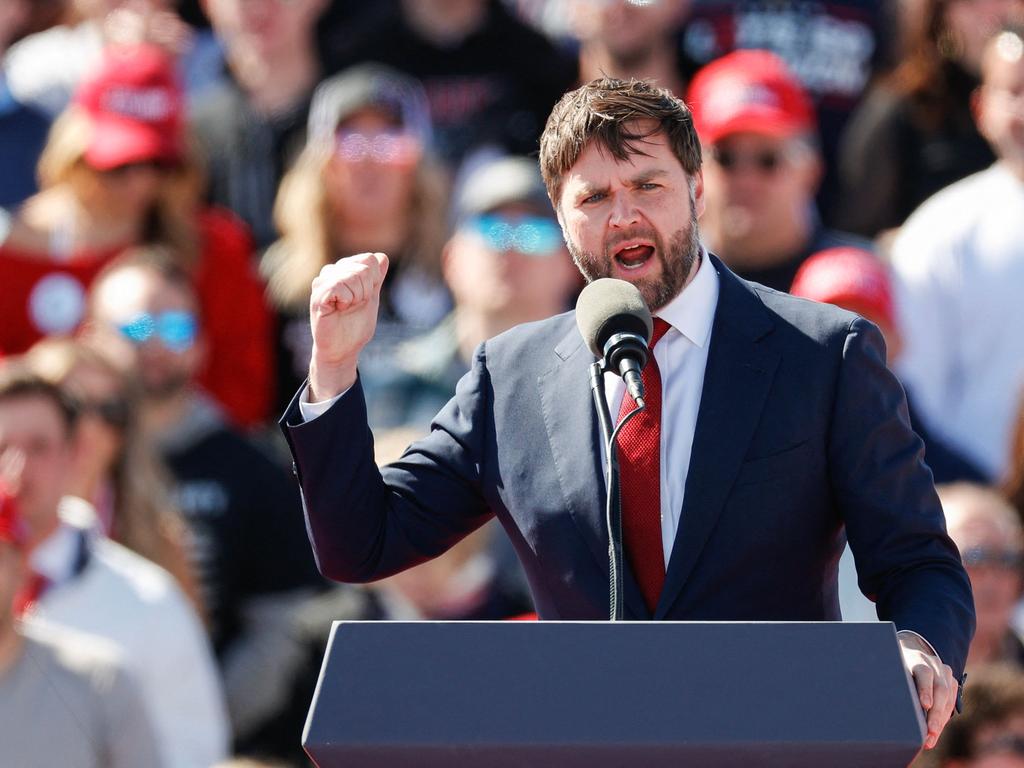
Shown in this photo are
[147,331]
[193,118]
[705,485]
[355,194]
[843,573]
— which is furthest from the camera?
[193,118]

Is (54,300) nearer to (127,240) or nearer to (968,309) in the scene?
(127,240)

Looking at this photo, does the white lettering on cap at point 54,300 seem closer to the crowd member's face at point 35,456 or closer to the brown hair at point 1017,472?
the crowd member's face at point 35,456

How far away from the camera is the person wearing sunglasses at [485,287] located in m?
6.38

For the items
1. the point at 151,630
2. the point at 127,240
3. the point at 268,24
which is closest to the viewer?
the point at 151,630

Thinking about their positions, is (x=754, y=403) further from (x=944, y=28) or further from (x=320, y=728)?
(x=944, y=28)

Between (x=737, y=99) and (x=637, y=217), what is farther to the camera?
(x=737, y=99)

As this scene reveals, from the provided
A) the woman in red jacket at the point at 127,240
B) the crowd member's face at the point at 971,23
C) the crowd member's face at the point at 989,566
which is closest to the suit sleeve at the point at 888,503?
the crowd member's face at the point at 989,566

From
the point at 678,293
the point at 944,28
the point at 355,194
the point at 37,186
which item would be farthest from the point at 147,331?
the point at 678,293

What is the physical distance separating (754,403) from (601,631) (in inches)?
25.2

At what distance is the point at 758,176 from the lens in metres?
6.41

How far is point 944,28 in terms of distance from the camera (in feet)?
22.7

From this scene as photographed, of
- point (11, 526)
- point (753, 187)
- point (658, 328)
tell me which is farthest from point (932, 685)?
point (753, 187)

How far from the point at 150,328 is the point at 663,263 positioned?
3.69 metres

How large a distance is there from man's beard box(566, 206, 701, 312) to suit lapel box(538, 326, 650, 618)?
0.47 feet
